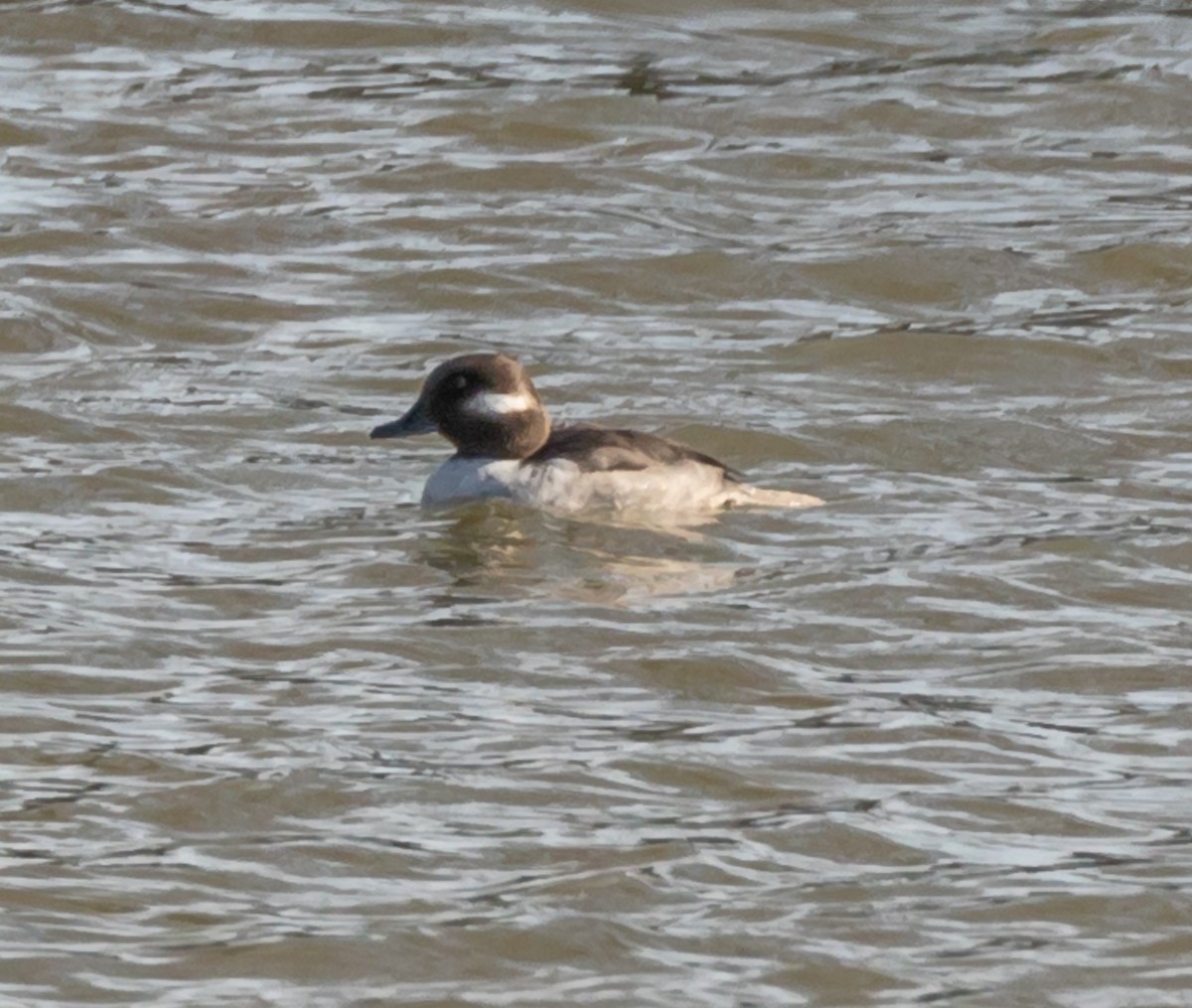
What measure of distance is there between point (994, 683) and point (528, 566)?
2273 millimetres

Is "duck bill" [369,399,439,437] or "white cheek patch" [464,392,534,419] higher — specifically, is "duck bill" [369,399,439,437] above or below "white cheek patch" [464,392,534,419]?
below

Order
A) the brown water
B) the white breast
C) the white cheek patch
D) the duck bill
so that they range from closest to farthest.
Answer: the brown water → the white breast → the white cheek patch → the duck bill

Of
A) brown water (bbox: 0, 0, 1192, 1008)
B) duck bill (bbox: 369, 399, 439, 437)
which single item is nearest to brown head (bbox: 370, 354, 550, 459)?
duck bill (bbox: 369, 399, 439, 437)

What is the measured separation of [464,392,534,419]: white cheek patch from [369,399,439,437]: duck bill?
0.19m

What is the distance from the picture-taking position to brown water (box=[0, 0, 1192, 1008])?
7746 millimetres

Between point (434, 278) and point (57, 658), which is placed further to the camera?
point (434, 278)

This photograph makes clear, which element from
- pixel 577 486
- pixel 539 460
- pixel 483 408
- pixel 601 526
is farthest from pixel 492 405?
pixel 601 526

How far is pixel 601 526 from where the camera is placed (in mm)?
11977

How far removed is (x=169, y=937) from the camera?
7.57 m

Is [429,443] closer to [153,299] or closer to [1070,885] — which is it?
[153,299]

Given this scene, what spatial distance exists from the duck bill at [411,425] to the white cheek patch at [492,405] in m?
0.19

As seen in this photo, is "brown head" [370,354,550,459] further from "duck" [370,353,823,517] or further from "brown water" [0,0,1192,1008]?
"brown water" [0,0,1192,1008]

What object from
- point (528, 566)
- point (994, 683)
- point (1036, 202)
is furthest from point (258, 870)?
point (1036, 202)

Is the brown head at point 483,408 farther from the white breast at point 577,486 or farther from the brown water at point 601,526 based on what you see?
the brown water at point 601,526
